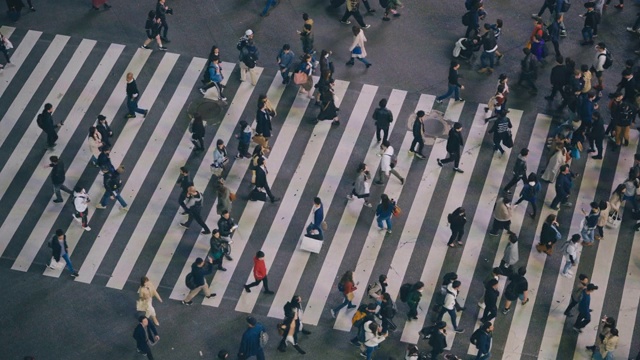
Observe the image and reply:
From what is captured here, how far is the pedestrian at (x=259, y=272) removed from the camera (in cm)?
2969

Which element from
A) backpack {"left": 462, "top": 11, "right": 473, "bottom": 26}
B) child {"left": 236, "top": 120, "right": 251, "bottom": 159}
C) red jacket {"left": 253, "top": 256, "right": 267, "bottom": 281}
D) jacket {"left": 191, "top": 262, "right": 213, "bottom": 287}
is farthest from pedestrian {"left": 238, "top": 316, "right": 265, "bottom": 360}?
backpack {"left": 462, "top": 11, "right": 473, "bottom": 26}

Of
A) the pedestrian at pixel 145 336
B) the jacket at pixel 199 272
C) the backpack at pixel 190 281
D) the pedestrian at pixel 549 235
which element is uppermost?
the pedestrian at pixel 549 235

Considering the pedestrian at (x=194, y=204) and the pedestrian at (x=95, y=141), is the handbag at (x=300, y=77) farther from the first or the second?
the pedestrian at (x=95, y=141)

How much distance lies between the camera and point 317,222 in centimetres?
3134

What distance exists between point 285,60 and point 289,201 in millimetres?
4659

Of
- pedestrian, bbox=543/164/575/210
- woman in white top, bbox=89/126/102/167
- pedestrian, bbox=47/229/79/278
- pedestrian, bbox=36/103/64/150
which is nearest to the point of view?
pedestrian, bbox=47/229/79/278

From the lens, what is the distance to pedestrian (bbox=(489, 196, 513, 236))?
3109 centimetres

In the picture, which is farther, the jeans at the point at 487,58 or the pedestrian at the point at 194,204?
the jeans at the point at 487,58

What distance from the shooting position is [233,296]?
31016mm

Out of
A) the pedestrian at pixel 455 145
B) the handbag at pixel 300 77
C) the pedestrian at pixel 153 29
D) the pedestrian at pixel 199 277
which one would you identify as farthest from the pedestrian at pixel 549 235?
the pedestrian at pixel 153 29

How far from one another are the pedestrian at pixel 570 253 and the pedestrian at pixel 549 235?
0.34m

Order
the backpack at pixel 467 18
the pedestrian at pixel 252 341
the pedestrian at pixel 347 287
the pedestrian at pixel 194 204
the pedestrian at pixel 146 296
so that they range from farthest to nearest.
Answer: the backpack at pixel 467 18
the pedestrian at pixel 194 204
the pedestrian at pixel 347 287
the pedestrian at pixel 146 296
the pedestrian at pixel 252 341

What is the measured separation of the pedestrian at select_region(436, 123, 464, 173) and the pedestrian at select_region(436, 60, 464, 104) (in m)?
2.13

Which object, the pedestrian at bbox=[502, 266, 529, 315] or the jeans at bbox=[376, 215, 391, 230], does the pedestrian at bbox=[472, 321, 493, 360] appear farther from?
the jeans at bbox=[376, 215, 391, 230]
